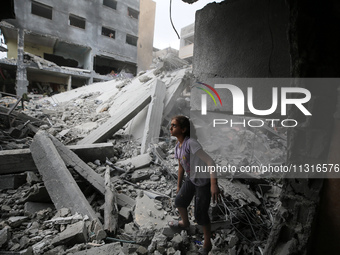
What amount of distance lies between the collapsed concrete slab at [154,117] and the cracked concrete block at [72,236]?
9.38ft

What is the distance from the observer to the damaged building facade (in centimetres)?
1600

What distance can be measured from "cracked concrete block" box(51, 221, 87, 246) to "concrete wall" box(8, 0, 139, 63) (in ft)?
66.8

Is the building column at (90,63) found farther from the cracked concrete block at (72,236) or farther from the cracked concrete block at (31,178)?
the cracked concrete block at (72,236)

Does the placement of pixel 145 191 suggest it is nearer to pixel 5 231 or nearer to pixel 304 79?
pixel 5 231

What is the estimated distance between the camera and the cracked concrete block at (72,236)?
82.8 inches

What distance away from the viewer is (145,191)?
354 cm

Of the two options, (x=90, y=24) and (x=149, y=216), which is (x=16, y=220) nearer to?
(x=149, y=216)

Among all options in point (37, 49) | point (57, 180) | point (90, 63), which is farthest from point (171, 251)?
point (37, 49)

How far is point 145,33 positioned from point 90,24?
733cm

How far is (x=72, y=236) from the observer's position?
212 centimetres

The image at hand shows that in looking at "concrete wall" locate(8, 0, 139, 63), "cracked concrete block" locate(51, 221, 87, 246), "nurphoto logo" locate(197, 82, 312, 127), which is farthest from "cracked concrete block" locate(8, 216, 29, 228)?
"concrete wall" locate(8, 0, 139, 63)

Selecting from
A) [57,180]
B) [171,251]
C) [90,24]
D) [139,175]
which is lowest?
[171,251]

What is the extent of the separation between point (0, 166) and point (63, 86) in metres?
18.2

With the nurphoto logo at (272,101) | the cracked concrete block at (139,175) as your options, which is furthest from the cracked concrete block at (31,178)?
the nurphoto logo at (272,101)
